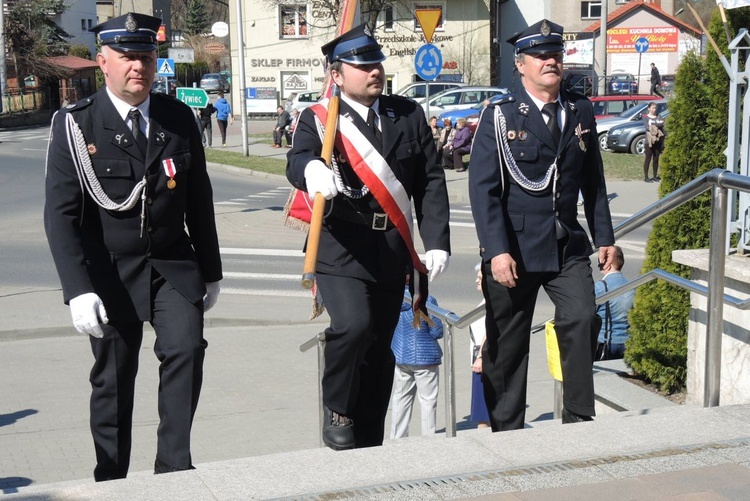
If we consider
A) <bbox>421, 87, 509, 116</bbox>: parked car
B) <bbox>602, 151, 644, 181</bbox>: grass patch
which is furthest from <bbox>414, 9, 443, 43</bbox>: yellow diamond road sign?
<bbox>421, 87, 509, 116</bbox>: parked car

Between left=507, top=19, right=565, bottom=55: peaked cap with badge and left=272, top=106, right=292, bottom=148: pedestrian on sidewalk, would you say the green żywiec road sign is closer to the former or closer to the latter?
left=272, top=106, right=292, bottom=148: pedestrian on sidewalk

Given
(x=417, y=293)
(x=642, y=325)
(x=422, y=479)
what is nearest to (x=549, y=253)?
(x=417, y=293)

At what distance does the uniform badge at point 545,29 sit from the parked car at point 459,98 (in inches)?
1255

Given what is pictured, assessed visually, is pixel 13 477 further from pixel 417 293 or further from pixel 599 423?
pixel 599 423

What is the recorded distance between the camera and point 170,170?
173 inches

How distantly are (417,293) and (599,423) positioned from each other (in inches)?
39.6

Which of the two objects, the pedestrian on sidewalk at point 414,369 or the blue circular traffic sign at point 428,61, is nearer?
the pedestrian on sidewalk at point 414,369

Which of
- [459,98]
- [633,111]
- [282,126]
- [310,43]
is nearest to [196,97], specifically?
[282,126]

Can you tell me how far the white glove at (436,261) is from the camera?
4668 millimetres

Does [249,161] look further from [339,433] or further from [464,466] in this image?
[464,466]

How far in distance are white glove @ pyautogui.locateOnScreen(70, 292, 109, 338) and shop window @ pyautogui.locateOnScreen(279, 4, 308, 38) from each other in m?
53.6

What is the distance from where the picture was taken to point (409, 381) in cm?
710

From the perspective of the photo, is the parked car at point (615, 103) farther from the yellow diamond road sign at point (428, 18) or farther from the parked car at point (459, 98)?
the yellow diamond road sign at point (428, 18)

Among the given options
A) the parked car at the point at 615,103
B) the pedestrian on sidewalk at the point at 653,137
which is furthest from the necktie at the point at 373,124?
the parked car at the point at 615,103
